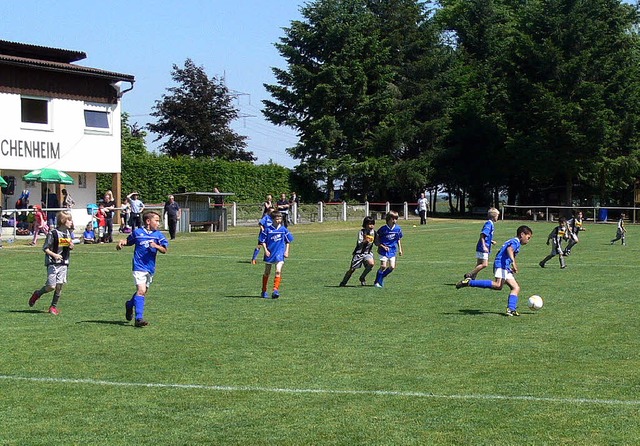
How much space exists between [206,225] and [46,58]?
11.4 metres

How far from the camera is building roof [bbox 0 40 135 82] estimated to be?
43.3 metres

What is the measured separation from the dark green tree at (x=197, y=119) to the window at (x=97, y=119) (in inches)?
1285

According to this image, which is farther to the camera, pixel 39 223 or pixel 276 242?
pixel 39 223

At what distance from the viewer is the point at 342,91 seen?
65.9 m

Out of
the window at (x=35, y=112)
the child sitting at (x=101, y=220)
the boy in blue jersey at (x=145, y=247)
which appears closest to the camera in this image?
the boy in blue jersey at (x=145, y=247)

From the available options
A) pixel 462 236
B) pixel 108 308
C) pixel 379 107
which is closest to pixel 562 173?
pixel 379 107

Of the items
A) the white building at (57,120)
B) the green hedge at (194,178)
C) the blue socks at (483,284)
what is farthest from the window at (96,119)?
the blue socks at (483,284)

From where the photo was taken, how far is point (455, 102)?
2918 inches

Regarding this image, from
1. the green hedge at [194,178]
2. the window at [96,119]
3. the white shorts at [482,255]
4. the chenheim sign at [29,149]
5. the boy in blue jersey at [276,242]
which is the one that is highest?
the window at [96,119]

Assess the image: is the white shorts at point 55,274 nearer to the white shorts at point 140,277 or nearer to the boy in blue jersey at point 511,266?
the white shorts at point 140,277

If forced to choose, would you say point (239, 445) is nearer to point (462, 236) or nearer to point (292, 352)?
point (292, 352)

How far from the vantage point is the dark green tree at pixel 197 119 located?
265ft

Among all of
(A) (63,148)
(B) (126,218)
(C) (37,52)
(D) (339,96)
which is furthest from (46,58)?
(D) (339,96)

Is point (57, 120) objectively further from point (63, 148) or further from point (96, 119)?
point (96, 119)
